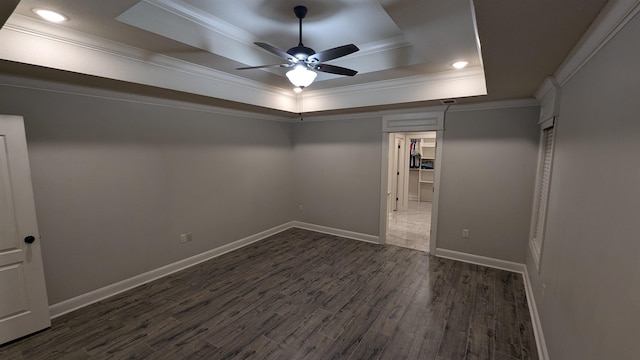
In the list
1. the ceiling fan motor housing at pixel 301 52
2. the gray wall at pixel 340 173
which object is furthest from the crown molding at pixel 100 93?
the ceiling fan motor housing at pixel 301 52

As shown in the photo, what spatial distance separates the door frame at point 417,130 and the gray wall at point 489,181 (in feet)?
0.24

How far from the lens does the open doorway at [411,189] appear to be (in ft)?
17.5

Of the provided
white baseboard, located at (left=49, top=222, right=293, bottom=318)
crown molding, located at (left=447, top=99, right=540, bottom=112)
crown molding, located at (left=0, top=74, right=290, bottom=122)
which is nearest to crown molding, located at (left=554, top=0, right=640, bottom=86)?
crown molding, located at (left=447, top=99, right=540, bottom=112)

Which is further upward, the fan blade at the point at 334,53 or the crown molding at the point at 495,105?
the fan blade at the point at 334,53

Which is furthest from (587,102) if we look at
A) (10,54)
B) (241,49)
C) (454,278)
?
(10,54)

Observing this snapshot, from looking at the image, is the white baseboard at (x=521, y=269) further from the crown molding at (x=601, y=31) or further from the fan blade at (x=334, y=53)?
the fan blade at (x=334, y=53)

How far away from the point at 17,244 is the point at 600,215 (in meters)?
4.31

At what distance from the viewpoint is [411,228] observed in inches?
236

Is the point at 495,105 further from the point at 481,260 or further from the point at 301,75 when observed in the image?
the point at 301,75

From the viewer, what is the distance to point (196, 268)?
156 inches

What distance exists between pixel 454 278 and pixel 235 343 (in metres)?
2.85

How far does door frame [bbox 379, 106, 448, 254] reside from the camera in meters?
4.25

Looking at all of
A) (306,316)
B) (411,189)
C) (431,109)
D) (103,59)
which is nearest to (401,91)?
(431,109)

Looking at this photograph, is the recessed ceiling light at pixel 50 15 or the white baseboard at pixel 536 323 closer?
the recessed ceiling light at pixel 50 15
